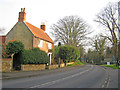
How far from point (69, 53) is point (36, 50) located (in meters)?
11.3

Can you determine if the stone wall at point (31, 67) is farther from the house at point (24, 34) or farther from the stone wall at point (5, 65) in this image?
the house at point (24, 34)

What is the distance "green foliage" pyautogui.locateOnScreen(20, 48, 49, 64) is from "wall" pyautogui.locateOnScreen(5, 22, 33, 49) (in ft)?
18.4

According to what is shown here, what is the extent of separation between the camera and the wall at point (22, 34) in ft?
89.7

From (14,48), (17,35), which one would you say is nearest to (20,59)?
(14,48)

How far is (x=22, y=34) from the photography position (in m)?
28.0

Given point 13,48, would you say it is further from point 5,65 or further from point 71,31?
point 71,31

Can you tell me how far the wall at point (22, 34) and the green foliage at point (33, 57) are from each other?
18.4 feet

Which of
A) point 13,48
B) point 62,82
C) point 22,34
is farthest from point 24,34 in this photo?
point 62,82

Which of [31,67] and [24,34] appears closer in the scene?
[31,67]

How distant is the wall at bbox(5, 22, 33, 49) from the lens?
27.3 metres

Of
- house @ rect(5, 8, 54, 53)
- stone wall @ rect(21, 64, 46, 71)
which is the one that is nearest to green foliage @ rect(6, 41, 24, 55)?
stone wall @ rect(21, 64, 46, 71)

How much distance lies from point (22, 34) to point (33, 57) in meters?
9.32

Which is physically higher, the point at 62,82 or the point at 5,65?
the point at 5,65

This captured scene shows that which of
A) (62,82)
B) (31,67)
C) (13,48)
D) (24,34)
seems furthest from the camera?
(24,34)
